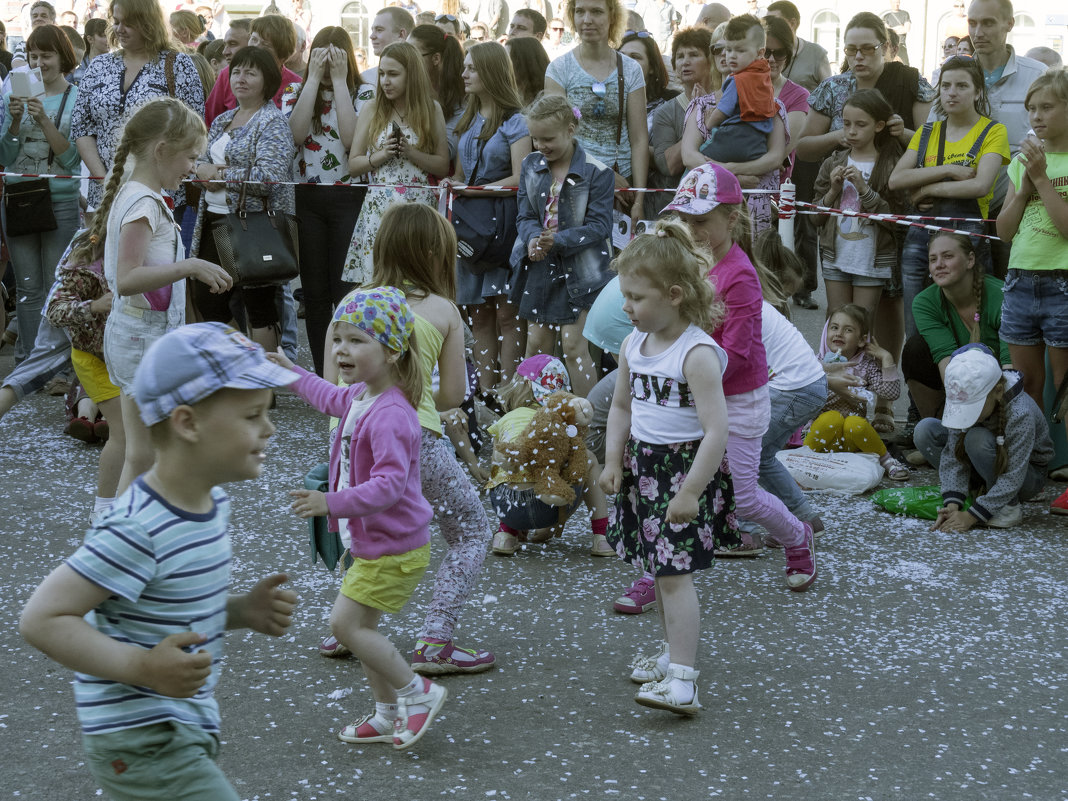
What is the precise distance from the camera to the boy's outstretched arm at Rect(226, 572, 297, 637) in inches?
86.8

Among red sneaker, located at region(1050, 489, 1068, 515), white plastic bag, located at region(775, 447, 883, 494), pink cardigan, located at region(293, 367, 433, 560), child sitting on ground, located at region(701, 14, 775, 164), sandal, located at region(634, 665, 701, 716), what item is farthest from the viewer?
child sitting on ground, located at region(701, 14, 775, 164)

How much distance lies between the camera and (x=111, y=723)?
204 centimetres

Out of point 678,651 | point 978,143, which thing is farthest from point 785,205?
point 678,651

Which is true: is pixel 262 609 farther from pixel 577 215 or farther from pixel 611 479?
pixel 577 215

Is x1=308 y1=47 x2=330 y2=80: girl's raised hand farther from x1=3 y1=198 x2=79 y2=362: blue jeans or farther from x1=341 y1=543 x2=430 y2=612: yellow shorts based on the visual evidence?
x1=341 y1=543 x2=430 y2=612: yellow shorts

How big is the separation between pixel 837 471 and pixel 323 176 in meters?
3.47

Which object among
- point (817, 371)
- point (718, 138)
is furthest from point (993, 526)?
point (718, 138)

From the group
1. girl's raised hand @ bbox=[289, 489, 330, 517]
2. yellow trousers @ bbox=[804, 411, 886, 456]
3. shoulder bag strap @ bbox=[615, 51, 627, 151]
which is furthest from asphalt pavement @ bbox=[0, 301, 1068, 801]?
shoulder bag strap @ bbox=[615, 51, 627, 151]

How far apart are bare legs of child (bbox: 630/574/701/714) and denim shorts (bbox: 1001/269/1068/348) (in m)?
3.09

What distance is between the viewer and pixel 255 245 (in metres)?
6.79

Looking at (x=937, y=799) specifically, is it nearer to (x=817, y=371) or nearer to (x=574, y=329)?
(x=817, y=371)

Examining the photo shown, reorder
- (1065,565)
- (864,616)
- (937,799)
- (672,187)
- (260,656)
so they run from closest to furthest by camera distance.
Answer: (937,799) < (260,656) < (864,616) < (1065,565) < (672,187)

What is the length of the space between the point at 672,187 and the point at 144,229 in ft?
13.5

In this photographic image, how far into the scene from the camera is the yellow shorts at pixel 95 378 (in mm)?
5160
